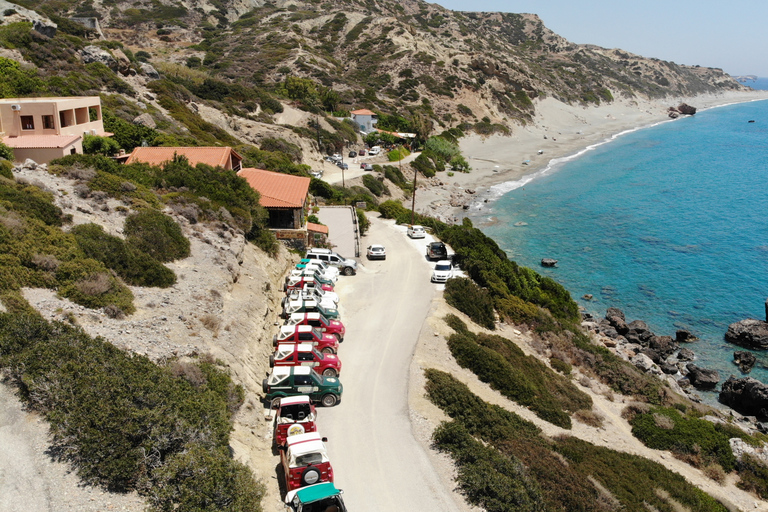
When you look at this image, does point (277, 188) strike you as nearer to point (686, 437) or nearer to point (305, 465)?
point (305, 465)

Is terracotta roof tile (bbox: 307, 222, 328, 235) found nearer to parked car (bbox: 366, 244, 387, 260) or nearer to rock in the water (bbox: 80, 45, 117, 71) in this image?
parked car (bbox: 366, 244, 387, 260)

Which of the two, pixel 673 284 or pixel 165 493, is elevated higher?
pixel 165 493

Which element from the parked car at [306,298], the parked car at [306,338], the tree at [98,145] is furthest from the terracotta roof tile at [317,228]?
the parked car at [306,338]

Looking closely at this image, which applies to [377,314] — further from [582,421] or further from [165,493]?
[165,493]

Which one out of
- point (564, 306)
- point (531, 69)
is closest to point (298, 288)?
point (564, 306)

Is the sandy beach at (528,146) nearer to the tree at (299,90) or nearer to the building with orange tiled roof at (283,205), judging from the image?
the building with orange tiled roof at (283,205)

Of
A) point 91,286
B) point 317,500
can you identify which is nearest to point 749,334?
point 317,500
